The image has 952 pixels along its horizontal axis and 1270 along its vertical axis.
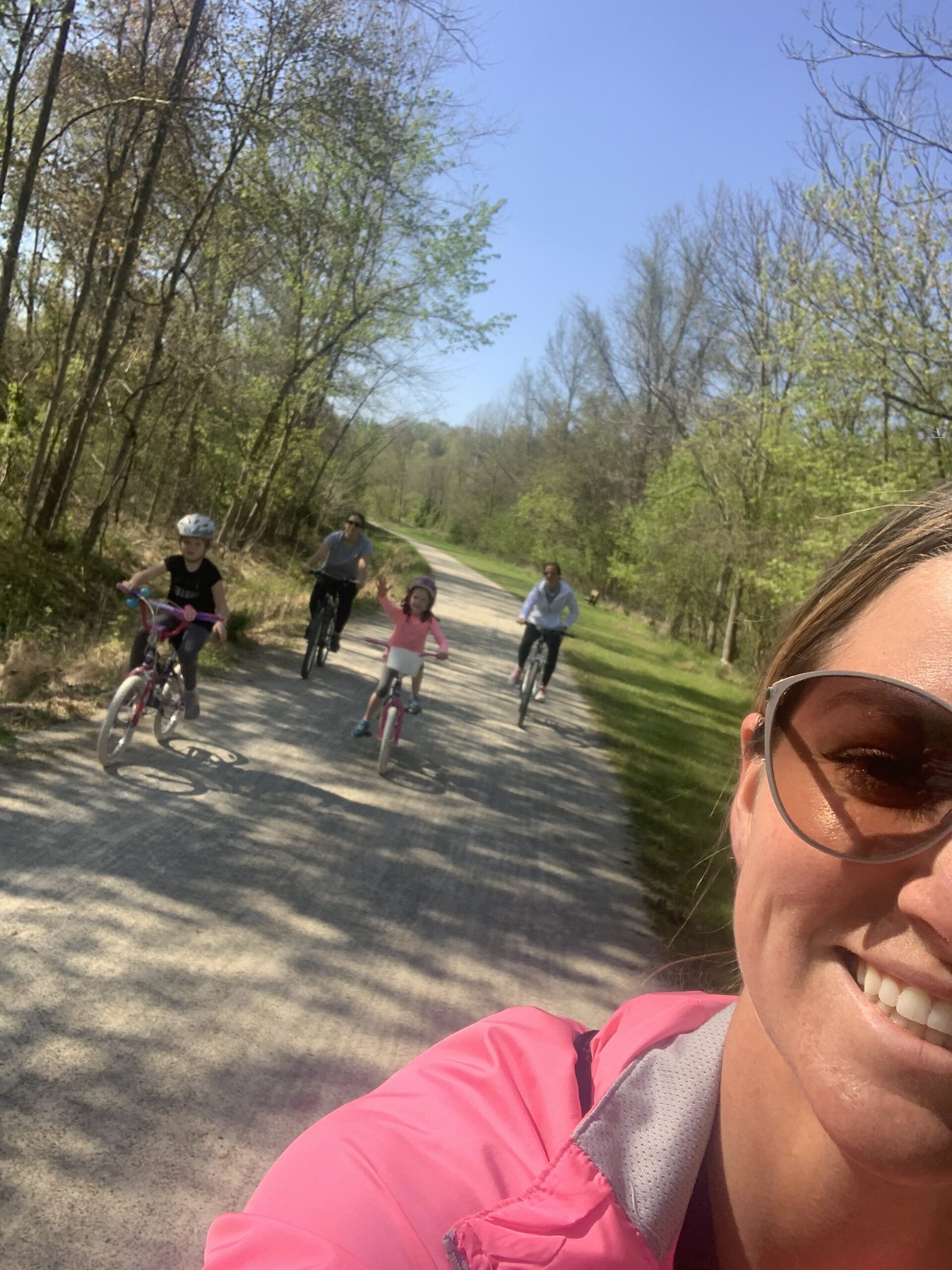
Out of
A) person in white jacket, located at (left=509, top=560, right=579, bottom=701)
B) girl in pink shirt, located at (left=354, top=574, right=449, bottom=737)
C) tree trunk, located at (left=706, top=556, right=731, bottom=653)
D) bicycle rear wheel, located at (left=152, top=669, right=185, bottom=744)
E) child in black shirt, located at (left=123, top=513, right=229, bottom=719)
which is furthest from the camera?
tree trunk, located at (left=706, top=556, right=731, bottom=653)

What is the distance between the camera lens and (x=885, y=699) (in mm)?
952

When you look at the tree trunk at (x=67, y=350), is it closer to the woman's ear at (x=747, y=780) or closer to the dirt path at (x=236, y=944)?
the dirt path at (x=236, y=944)

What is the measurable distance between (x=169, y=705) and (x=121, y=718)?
71 centimetres

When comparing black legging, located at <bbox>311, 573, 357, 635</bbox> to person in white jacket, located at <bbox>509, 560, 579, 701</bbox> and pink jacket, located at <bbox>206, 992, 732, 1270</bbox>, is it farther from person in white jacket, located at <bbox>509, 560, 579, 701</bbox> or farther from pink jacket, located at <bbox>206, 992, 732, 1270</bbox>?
pink jacket, located at <bbox>206, 992, 732, 1270</bbox>

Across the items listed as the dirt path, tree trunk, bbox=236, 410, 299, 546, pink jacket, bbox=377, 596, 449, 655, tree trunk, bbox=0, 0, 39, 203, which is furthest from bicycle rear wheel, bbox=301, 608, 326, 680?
tree trunk, bbox=236, 410, 299, 546

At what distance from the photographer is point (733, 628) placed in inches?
1065

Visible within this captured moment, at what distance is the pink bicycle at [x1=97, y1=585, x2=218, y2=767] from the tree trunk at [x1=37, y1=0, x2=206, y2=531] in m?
6.09

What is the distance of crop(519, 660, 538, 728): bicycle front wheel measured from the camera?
11641mm

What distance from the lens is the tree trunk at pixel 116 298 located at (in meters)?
10.6

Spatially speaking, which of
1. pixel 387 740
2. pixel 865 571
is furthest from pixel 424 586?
pixel 865 571

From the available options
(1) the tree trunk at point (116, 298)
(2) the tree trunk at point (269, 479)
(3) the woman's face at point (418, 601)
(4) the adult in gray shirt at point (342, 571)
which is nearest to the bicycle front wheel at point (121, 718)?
(3) the woman's face at point (418, 601)

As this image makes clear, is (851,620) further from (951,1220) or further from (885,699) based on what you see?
(951,1220)

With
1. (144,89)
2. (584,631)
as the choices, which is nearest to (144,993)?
(144,89)

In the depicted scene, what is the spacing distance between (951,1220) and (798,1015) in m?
0.38
